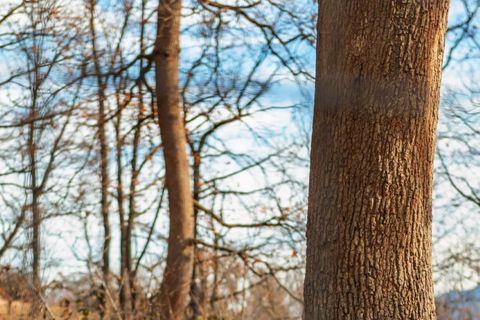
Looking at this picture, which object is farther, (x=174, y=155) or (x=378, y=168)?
(x=174, y=155)

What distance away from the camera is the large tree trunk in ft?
9.37

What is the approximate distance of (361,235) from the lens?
2867mm

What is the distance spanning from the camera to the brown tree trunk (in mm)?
7043

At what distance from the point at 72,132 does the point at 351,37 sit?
6.93 metres

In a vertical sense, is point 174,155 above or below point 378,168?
above

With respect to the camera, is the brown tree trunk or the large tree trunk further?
the brown tree trunk

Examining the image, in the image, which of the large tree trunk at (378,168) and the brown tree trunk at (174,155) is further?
the brown tree trunk at (174,155)

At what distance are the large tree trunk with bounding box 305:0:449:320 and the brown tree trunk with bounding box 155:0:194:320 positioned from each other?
4226 millimetres

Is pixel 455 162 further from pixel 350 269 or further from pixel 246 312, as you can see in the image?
pixel 350 269

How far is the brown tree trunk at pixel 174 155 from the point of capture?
7.04 meters

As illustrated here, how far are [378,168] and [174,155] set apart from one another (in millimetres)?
4569

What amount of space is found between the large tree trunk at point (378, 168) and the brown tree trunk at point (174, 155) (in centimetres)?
423

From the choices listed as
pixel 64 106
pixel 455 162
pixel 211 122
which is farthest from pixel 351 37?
pixel 211 122

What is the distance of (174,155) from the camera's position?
7.14 metres
